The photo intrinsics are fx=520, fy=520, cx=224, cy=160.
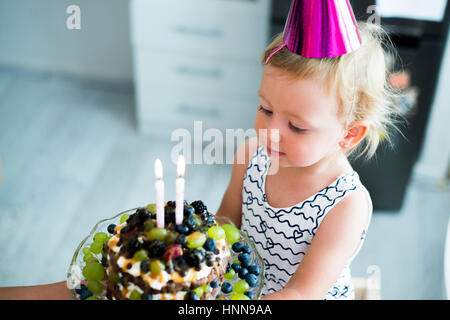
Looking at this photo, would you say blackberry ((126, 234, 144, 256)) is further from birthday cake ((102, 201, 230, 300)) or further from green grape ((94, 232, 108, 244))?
green grape ((94, 232, 108, 244))


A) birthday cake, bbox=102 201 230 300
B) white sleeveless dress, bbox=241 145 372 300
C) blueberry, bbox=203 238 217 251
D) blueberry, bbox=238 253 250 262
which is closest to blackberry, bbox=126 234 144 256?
birthday cake, bbox=102 201 230 300

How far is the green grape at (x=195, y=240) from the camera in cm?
80

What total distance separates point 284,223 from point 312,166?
0.46 ft

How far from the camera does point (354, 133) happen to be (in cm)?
101

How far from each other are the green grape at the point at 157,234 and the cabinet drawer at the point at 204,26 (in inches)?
64.2

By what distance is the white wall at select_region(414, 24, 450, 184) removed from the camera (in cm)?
226

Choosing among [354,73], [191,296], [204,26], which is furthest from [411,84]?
[191,296]

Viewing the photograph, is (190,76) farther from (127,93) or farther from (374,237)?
(374,237)

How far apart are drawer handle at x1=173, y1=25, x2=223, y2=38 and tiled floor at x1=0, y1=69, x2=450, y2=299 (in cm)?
59

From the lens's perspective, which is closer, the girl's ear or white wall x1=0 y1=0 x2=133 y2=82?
the girl's ear

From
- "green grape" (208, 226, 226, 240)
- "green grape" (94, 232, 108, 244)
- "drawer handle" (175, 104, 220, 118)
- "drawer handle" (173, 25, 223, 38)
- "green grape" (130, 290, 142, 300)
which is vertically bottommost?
"drawer handle" (175, 104, 220, 118)

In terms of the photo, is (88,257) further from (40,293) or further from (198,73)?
(198,73)

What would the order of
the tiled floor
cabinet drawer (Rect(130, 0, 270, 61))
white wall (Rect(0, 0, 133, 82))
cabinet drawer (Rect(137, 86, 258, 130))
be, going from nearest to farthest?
the tiled floor
cabinet drawer (Rect(130, 0, 270, 61))
cabinet drawer (Rect(137, 86, 258, 130))
white wall (Rect(0, 0, 133, 82))

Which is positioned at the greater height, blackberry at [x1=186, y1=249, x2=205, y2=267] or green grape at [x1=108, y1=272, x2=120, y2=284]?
blackberry at [x1=186, y1=249, x2=205, y2=267]
